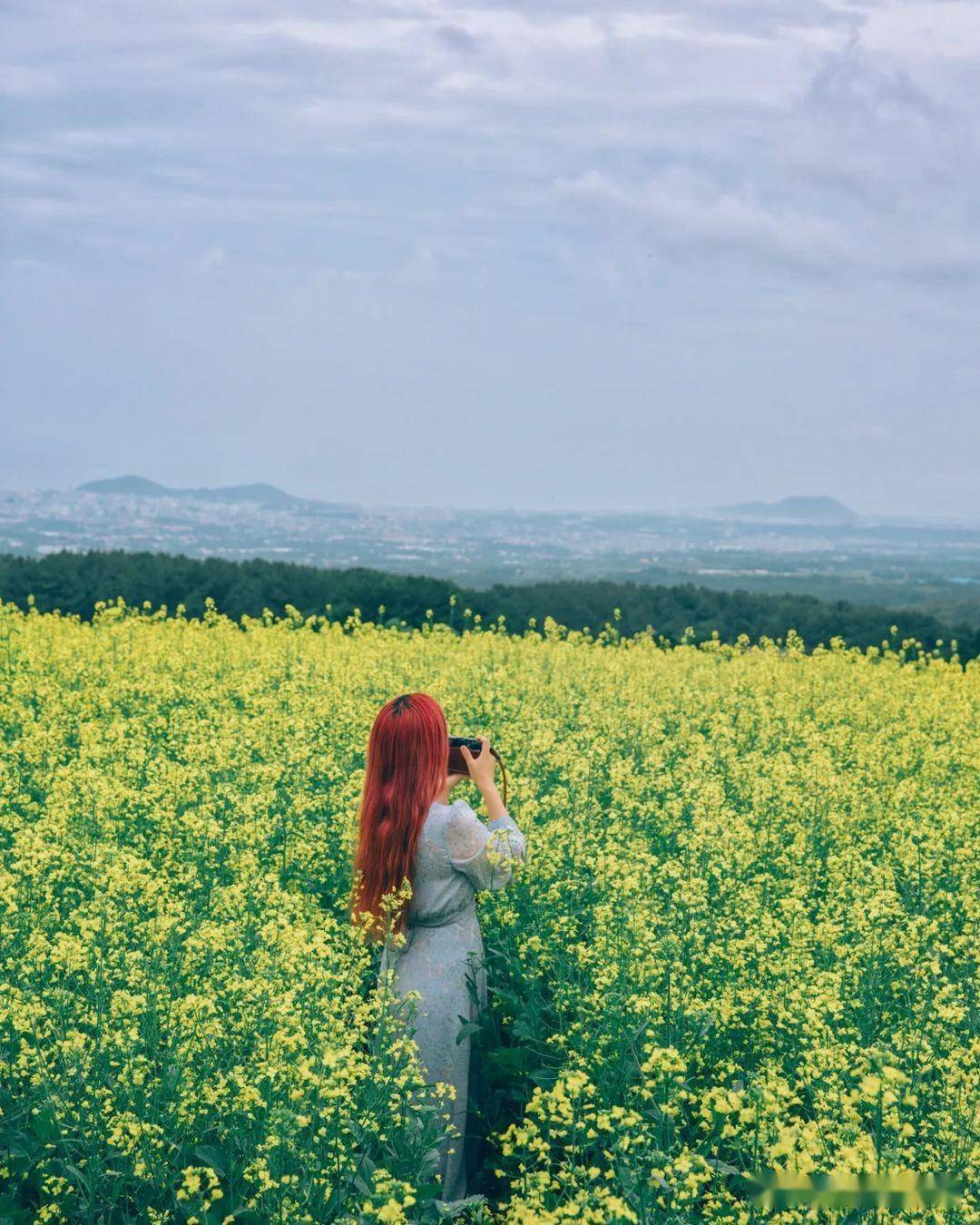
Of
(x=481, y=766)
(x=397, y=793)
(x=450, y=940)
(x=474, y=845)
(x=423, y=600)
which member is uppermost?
(x=423, y=600)

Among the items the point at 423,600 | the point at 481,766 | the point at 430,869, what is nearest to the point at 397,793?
the point at 430,869

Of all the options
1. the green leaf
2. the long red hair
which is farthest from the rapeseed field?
the long red hair

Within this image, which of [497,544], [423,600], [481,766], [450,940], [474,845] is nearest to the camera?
[474,845]

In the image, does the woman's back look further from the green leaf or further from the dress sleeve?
the green leaf

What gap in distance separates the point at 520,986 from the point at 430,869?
952 millimetres

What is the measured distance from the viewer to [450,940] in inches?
239

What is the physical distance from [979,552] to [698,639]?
425 feet

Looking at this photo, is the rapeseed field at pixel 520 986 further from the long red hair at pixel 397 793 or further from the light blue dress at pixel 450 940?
the long red hair at pixel 397 793

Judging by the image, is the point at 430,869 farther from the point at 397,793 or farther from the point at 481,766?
the point at 481,766

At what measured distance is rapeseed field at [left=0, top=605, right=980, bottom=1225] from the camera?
428 centimetres

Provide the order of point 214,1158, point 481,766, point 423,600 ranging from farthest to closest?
point 423,600
point 481,766
point 214,1158

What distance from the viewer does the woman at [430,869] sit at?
5.85 metres

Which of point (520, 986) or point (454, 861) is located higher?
point (454, 861)

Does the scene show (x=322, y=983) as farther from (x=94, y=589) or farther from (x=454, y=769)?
(x=94, y=589)
